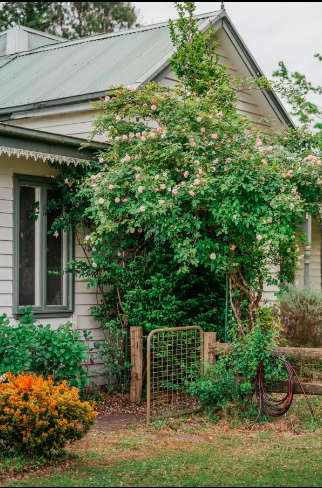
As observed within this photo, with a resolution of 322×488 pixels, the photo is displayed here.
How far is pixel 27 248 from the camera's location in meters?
8.27

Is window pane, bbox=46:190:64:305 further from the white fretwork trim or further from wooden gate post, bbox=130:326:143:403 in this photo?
wooden gate post, bbox=130:326:143:403

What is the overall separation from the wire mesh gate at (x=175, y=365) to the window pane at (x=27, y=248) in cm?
174

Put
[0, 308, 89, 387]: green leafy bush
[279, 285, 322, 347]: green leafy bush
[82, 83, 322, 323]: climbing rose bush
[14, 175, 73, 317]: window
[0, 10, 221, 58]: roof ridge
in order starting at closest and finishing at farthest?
1. [0, 308, 89, 387]: green leafy bush
2. [82, 83, 322, 323]: climbing rose bush
3. [14, 175, 73, 317]: window
4. [279, 285, 322, 347]: green leafy bush
5. [0, 10, 221, 58]: roof ridge

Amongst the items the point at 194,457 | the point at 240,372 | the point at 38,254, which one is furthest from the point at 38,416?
the point at 38,254

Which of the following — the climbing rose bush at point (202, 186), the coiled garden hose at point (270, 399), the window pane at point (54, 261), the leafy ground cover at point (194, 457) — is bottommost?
the leafy ground cover at point (194, 457)

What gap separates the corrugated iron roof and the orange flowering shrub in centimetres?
585

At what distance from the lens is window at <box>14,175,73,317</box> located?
26.7 feet

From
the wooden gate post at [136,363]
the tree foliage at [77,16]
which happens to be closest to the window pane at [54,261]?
the wooden gate post at [136,363]

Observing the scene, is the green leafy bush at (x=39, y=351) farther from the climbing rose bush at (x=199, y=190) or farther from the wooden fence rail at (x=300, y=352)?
the wooden fence rail at (x=300, y=352)

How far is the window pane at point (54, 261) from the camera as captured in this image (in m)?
8.52

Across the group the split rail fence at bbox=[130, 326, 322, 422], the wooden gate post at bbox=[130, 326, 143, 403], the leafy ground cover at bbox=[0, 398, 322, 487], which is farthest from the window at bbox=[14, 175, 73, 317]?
the leafy ground cover at bbox=[0, 398, 322, 487]

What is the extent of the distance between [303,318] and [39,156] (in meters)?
5.67

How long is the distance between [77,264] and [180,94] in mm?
2658

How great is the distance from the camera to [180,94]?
808 cm
